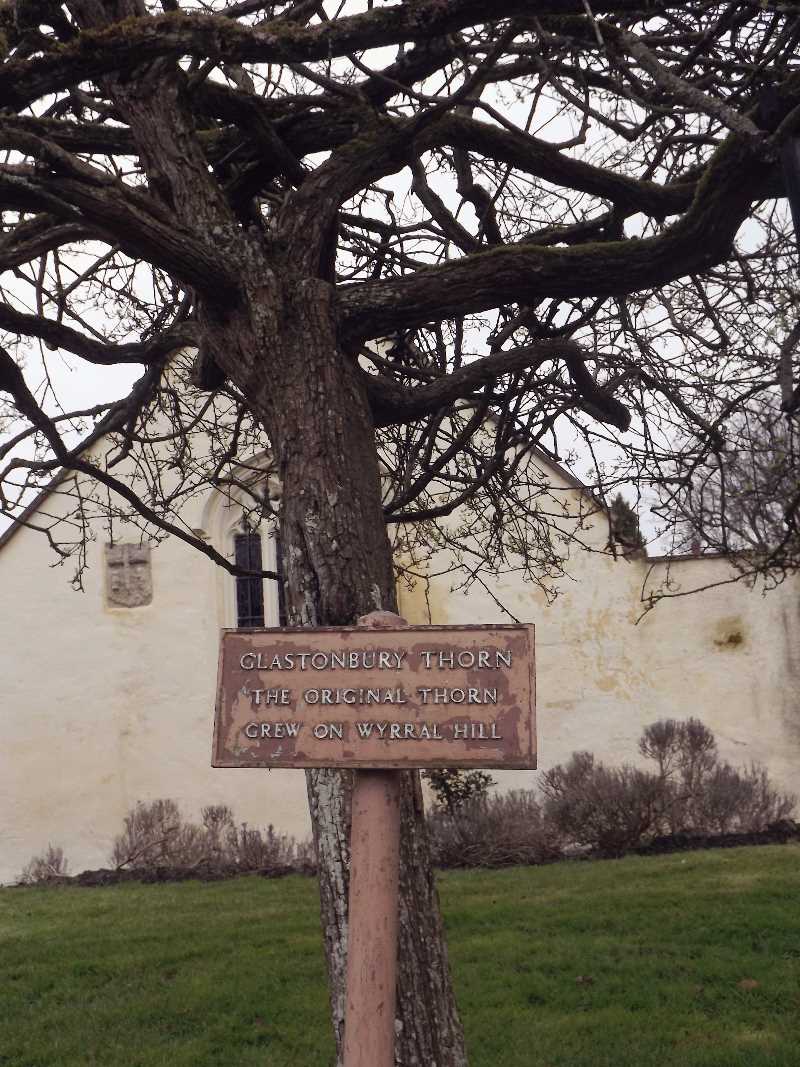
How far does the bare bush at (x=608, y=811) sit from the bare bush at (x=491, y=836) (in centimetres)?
21

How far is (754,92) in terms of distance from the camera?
5770 millimetres

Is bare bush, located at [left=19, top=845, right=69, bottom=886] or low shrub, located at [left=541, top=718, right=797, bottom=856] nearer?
low shrub, located at [left=541, top=718, right=797, bottom=856]

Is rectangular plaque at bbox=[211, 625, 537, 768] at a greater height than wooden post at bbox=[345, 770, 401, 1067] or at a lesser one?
greater

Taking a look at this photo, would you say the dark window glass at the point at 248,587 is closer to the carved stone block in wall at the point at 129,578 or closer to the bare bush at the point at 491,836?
the carved stone block in wall at the point at 129,578

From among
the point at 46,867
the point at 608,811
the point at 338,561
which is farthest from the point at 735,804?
the point at 338,561

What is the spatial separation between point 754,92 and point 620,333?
2.18 meters

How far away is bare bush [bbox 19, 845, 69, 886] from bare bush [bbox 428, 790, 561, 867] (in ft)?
16.4

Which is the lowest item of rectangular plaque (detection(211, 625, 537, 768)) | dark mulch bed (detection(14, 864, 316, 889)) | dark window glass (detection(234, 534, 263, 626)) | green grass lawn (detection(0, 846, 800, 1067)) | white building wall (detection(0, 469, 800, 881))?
green grass lawn (detection(0, 846, 800, 1067))

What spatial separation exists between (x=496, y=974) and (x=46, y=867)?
9.34m

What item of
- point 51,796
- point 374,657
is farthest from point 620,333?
point 51,796

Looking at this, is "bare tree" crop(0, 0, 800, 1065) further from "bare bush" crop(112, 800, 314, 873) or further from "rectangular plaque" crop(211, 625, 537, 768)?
"bare bush" crop(112, 800, 314, 873)

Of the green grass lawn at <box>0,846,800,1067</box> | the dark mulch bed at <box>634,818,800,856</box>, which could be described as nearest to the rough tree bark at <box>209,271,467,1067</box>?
the green grass lawn at <box>0,846,800,1067</box>

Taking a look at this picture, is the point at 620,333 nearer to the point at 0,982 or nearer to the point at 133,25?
the point at 133,25

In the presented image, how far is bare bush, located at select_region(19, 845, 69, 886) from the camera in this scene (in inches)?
586
